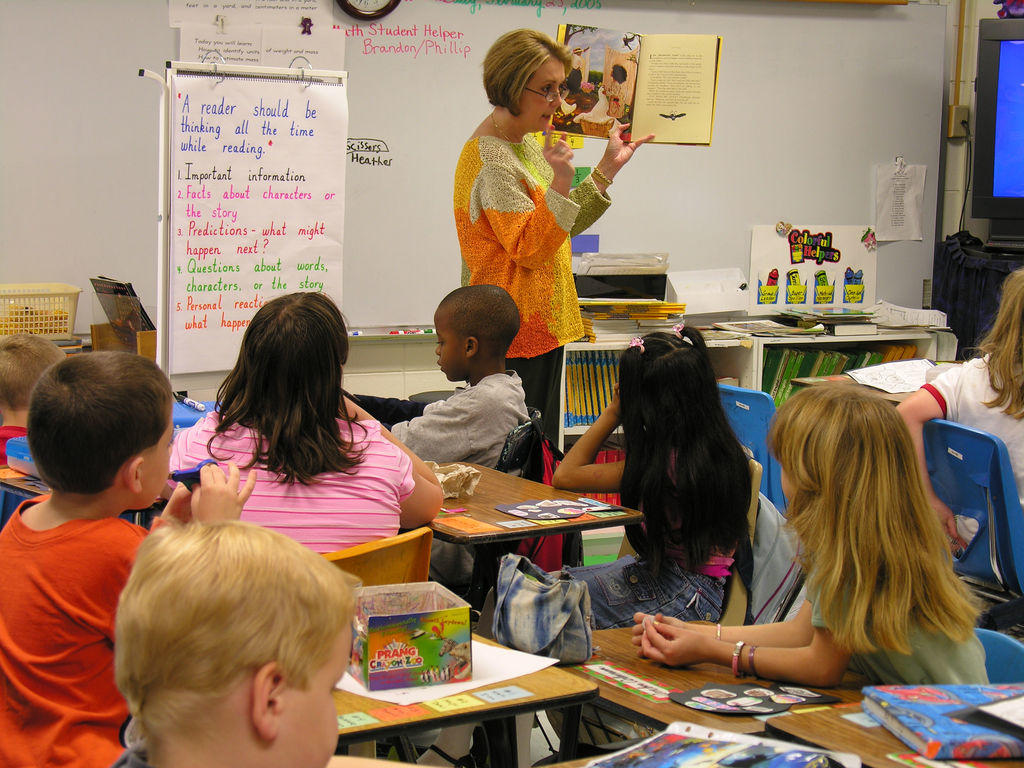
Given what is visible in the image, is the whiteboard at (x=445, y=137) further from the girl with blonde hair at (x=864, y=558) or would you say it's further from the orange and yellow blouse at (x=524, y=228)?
the girl with blonde hair at (x=864, y=558)

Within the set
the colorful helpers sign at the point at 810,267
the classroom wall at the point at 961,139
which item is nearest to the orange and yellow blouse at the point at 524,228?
the colorful helpers sign at the point at 810,267

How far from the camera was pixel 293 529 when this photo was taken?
201 centimetres

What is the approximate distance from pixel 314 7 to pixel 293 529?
2.88m

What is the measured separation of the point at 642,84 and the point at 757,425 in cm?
128

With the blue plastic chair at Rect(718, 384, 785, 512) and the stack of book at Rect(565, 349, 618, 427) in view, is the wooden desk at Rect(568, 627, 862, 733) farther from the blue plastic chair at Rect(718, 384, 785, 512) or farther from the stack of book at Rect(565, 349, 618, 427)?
the stack of book at Rect(565, 349, 618, 427)

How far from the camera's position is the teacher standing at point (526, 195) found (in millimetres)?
3184

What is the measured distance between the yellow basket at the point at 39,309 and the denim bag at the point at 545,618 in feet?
9.10

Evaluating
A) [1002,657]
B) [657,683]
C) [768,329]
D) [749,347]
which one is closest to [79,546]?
[657,683]

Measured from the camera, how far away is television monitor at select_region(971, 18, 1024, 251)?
491 cm

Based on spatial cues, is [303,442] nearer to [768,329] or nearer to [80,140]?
[80,140]

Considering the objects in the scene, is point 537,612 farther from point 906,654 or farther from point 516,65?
point 516,65

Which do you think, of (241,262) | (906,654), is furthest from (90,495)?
(241,262)

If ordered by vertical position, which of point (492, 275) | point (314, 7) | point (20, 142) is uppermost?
point (314, 7)

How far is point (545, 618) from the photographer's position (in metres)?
1.75
